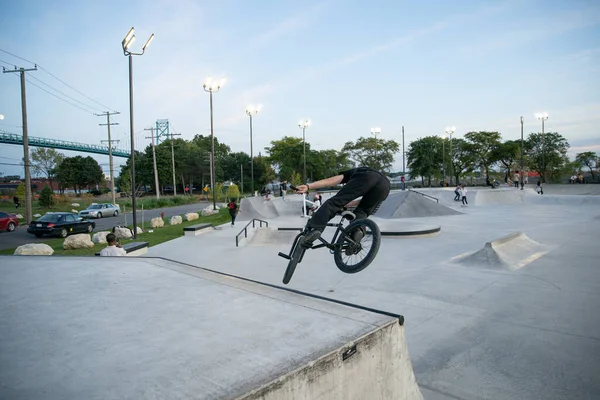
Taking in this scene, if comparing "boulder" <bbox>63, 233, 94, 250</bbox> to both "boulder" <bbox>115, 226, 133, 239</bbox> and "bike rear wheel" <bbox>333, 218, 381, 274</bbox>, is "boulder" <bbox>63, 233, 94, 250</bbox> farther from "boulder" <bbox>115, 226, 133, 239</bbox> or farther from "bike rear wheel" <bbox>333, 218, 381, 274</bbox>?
"bike rear wheel" <bbox>333, 218, 381, 274</bbox>

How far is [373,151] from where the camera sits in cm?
6550

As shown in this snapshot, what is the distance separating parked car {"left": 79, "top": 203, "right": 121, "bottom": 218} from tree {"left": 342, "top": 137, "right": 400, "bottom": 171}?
149 ft

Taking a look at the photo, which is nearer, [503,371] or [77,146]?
[503,371]

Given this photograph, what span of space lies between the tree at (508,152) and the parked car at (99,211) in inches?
2271

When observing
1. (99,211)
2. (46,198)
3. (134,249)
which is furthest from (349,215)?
(46,198)

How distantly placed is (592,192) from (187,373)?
150ft

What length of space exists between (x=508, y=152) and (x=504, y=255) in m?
58.1

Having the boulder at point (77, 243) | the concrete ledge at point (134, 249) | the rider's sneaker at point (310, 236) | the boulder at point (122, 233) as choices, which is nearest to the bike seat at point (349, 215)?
the rider's sneaker at point (310, 236)

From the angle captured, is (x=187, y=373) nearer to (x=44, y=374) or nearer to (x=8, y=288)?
(x=44, y=374)

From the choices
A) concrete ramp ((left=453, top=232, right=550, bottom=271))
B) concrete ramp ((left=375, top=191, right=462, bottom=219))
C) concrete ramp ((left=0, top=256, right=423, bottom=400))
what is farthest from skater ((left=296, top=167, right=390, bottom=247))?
concrete ramp ((left=375, top=191, right=462, bottom=219))

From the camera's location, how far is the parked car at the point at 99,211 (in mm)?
26578

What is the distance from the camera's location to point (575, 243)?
12180 mm

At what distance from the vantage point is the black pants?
4.30 m

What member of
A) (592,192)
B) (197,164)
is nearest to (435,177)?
(592,192)
